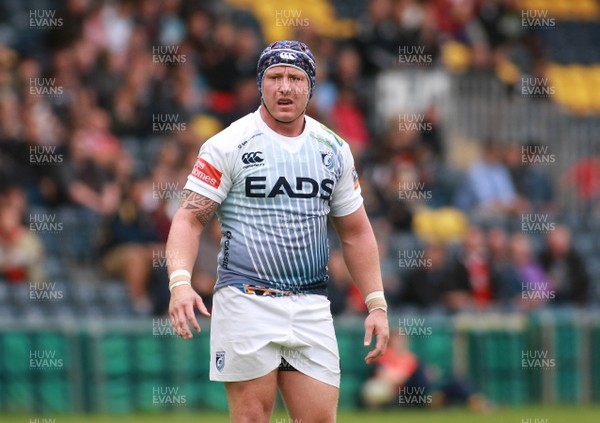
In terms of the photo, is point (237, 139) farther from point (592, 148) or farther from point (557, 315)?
point (592, 148)

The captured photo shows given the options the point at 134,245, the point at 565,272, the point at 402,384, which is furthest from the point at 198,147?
the point at 565,272

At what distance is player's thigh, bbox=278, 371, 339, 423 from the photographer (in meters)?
6.73

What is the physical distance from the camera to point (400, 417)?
14633 mm

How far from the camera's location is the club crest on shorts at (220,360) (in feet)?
22.1

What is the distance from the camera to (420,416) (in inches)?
581

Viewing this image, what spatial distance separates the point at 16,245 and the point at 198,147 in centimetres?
242

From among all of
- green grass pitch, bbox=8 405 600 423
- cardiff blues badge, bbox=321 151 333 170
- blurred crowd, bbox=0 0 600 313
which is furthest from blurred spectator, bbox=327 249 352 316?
cardiff blues badge, bbox=321 151 333 170

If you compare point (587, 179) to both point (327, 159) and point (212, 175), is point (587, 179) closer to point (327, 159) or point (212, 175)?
point (327, 159)

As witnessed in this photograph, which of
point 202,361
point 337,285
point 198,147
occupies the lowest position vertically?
point 202,361

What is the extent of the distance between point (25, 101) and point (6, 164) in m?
0.97

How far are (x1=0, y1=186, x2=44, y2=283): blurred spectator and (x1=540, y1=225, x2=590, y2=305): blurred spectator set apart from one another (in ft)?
22.4

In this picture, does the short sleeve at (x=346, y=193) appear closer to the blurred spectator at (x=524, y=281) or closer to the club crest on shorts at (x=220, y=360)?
the club crest on shorts at (x=220, y=360)

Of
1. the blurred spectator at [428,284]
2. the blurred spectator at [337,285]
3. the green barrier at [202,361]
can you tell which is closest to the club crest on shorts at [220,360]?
the green barrier at [202,361]

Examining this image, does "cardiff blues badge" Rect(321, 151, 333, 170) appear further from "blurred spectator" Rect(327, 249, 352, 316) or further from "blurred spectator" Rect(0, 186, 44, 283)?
"blurred spectator" Rect(327, 249, 352, 316)
